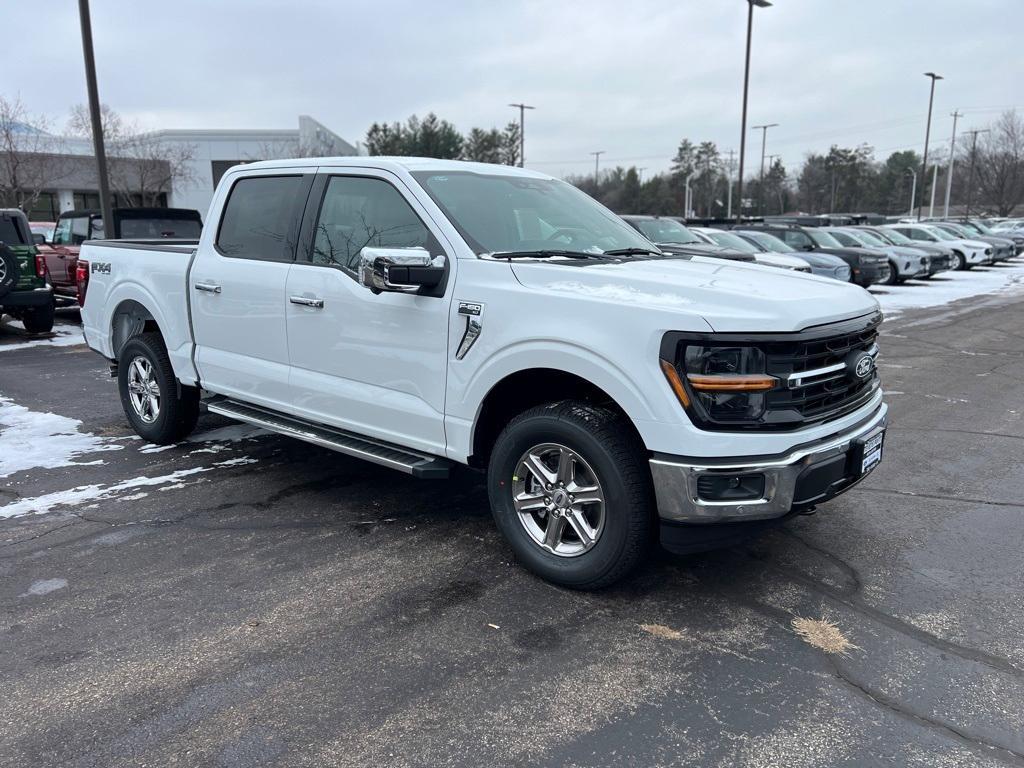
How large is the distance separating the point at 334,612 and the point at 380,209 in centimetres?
221

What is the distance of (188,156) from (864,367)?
38769 millimetres

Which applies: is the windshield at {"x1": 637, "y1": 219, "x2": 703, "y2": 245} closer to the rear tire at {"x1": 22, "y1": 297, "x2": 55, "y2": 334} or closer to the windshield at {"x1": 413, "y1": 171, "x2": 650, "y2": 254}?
the rear tire at {"x1": 22, "y1": 297, "x2": 55, "y2": 334}

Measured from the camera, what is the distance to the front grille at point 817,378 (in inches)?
136

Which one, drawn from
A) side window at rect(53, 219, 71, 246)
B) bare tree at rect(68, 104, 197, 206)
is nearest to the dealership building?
bare tree at rect(68, 104, 197, 206)

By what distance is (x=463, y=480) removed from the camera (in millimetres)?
5613

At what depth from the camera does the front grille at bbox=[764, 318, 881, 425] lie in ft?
11.4

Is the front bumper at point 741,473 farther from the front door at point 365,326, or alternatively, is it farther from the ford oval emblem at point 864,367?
the front door at point 365,326

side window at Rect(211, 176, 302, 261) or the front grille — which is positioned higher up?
side window at Rect(211, 176, 302, 261)

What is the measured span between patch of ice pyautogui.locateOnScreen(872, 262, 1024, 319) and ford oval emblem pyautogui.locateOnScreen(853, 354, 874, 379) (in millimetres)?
12104

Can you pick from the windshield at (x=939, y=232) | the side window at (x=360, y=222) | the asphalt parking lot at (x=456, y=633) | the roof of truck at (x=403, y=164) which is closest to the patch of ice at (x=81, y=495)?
the asphalt parking lot at (x=456, y=633)

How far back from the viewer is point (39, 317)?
40.1 feet

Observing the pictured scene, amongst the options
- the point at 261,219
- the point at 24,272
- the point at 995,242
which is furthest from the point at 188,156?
the point at 261,219

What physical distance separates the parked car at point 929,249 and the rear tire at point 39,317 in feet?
67.9

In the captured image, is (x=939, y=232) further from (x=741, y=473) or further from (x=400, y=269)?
(x=400, y=269)
